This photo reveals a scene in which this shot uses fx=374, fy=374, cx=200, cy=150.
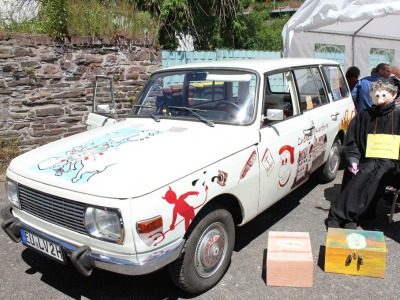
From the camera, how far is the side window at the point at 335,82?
205 inches

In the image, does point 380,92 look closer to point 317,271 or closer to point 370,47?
point 317,271

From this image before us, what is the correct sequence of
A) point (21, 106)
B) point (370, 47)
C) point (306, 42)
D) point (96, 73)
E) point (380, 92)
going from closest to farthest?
point (380, 92)
point (21, 106)
point (96, 73)
point (306, 42)
point (370, 47)

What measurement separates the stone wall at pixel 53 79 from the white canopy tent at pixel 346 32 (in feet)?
10.4

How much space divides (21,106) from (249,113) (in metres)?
4.76

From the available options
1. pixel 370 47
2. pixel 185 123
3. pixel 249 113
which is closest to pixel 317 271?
pixel 249 113

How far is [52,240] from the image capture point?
2812mm

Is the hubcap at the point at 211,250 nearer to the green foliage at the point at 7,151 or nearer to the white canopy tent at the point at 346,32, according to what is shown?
the green foliage at the point at 7,151

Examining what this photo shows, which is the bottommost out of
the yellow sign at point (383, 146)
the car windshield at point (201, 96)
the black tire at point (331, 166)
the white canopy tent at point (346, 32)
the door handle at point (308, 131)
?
the black tire at point (331, 166)

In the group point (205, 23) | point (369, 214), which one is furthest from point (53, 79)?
point (369, 214)

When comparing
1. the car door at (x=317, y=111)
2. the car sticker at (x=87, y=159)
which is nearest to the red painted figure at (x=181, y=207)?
the car sticker at (x=87, y=159)

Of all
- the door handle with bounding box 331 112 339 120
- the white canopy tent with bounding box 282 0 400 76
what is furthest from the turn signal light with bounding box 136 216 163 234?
the white canopy tent with bounding box 282 0 400 76

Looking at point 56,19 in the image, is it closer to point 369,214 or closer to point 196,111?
point 196,111

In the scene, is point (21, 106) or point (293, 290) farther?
point (21, 106)

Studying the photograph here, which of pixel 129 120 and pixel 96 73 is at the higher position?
pixel 96 73
